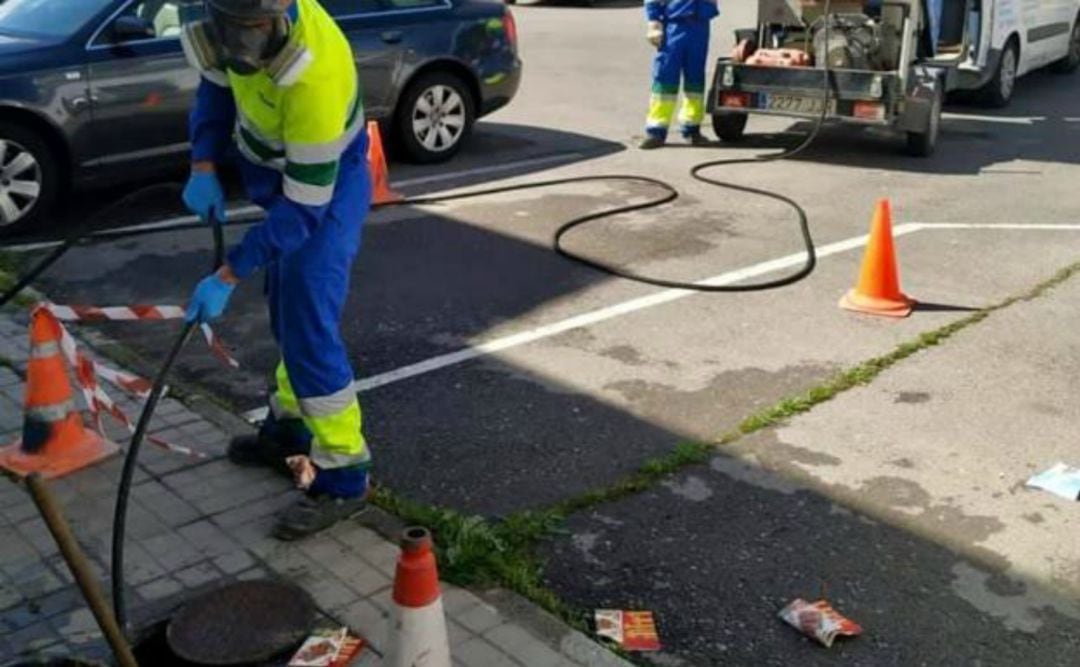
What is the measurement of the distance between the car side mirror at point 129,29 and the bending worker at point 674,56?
450cm

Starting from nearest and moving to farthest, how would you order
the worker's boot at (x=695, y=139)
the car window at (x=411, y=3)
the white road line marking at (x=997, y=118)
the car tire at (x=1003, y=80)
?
the car window at (x=411, y=3) → the worker's boot at (x=695, y=139) → the white road line marking at (x=997, y=118) → the car tire at (x=1003, y=80)

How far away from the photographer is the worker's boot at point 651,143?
34.1 ft

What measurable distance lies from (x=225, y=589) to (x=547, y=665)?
1053 mm

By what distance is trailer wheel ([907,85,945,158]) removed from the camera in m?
9.87

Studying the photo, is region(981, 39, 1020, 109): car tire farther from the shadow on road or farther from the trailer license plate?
the shadow on road

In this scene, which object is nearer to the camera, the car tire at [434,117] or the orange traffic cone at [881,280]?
the orange traffic cone at [881,280]

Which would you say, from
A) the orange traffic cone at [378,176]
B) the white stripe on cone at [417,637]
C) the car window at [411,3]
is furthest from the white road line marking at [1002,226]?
the white stripe on cone at [417,637]

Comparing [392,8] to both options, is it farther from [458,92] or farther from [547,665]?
[547,665]

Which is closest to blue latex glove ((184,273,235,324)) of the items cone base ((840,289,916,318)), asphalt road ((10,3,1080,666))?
asphalt road ((10,3,1080,666))

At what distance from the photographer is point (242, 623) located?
3.48 meters

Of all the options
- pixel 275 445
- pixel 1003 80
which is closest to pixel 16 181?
pixel 275 445

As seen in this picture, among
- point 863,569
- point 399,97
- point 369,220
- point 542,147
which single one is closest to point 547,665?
point 863,569

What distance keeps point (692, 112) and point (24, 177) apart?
18.7 ft

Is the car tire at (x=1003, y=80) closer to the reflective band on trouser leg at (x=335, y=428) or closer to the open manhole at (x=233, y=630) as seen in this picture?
the reflective band on trouser leg at (x=335, y=428)
